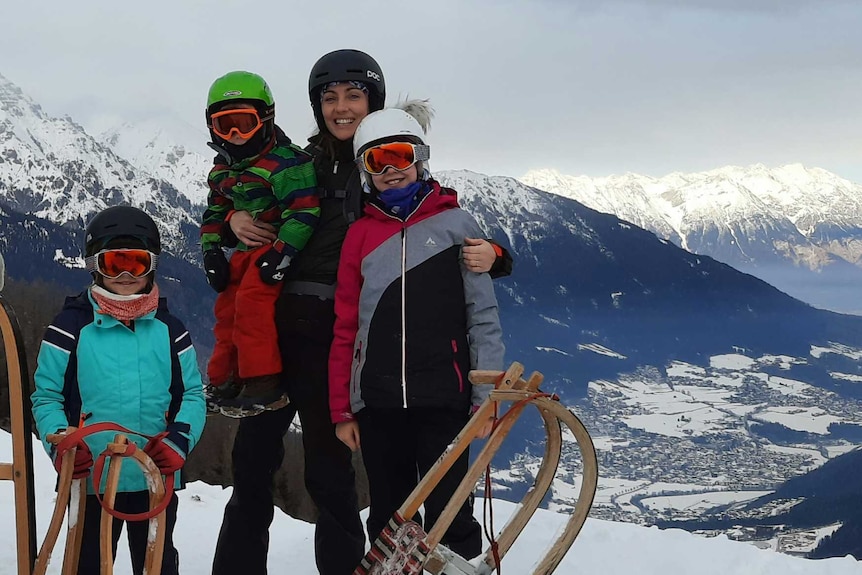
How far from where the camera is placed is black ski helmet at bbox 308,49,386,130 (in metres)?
3.79

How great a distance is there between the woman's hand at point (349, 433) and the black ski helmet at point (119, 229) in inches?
45.3

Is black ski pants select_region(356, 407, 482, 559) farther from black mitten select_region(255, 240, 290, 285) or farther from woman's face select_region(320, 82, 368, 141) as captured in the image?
woman's face select_region(320, 82, 368, 141)

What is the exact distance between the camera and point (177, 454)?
3.13m

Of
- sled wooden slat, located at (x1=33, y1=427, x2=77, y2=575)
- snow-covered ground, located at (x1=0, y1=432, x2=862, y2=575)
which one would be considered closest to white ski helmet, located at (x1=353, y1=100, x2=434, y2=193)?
sled wooden slat, located at (x1=33, y1=427, x2=77, y2=575)

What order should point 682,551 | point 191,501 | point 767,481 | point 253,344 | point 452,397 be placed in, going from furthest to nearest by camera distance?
point 767,481
point 191,501
point 682,551
point 253,344
point 452,397

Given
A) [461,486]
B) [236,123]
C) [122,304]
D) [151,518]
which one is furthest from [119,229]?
[461,486]

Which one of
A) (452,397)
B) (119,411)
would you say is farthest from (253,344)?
(452,397)

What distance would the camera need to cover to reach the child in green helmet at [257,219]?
361 centimetres

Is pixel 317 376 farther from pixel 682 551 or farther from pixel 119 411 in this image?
pixel 682 551

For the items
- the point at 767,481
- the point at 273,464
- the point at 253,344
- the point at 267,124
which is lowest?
the point at 767,481

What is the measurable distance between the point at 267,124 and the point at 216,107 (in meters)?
0.25

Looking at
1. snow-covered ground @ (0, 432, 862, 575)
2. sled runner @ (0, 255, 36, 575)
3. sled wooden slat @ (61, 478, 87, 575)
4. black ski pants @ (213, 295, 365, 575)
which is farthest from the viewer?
snow-covered ground @ (0, 432, 862, 575)

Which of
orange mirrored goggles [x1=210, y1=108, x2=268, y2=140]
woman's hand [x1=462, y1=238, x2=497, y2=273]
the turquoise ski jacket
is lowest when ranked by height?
the turquoise ski jacket

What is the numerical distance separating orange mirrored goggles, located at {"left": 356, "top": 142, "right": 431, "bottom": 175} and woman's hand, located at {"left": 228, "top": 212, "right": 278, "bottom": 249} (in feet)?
1.86
